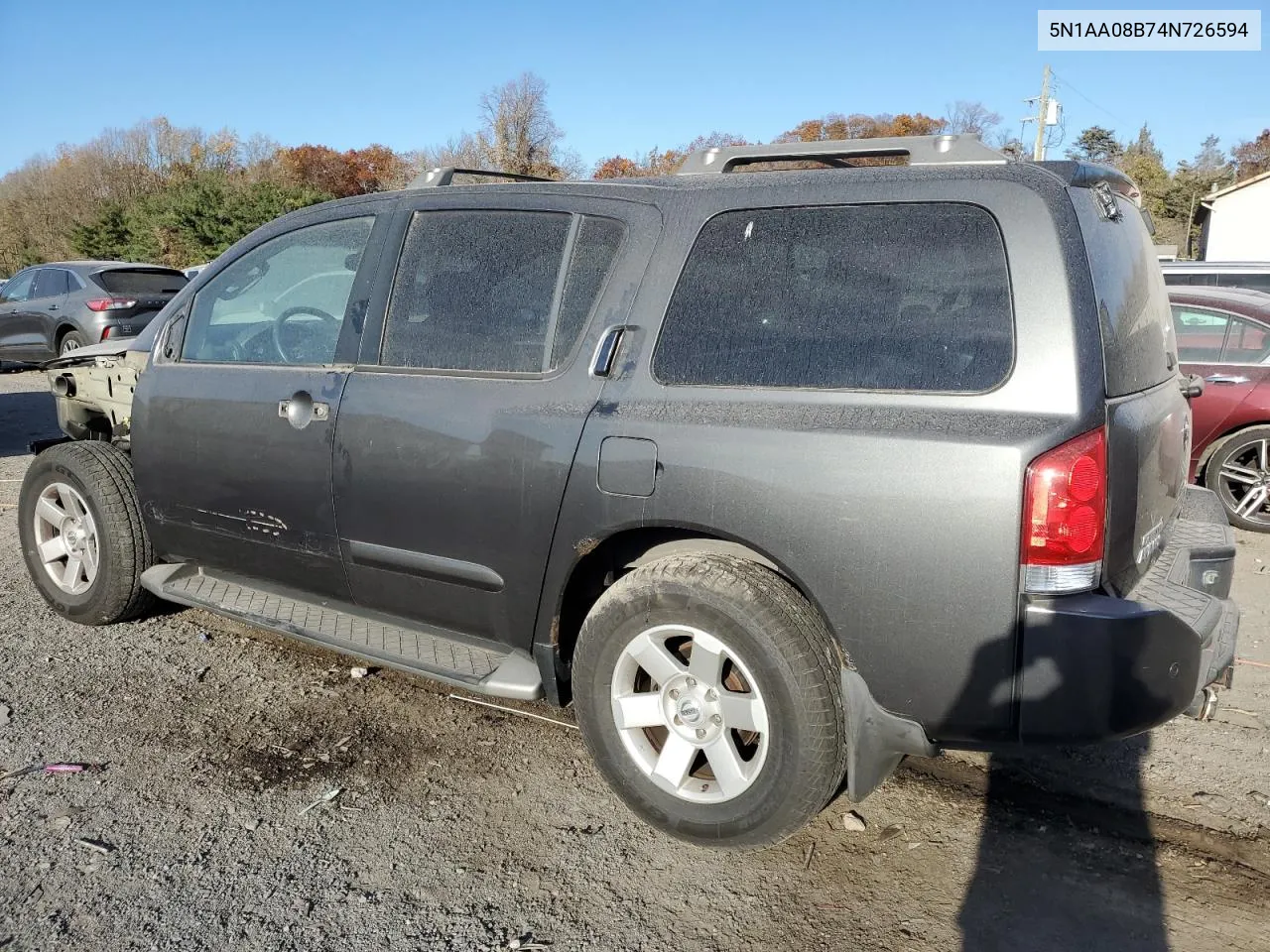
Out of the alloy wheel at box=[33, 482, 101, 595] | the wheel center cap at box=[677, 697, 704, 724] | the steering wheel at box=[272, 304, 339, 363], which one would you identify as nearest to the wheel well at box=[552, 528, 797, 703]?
the wheel center cap at box=[677, 697, 704, 724]

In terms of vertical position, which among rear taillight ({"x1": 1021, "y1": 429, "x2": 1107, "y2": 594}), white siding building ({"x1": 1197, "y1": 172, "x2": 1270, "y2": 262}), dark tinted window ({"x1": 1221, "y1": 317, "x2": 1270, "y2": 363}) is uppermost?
white siding building ({"x1": 1197, "y1": 172, "x2": 1270, "y2": 262})

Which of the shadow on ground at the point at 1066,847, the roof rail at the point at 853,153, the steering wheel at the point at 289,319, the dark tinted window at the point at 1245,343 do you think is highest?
the roof rail at the point at 853,153

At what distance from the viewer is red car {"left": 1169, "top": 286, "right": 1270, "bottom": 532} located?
624 cm

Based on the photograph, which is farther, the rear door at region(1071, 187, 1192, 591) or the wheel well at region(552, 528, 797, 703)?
the wheel well at region(552, 528, 797, 703)

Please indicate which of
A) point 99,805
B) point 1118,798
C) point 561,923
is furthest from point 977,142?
point 99,805

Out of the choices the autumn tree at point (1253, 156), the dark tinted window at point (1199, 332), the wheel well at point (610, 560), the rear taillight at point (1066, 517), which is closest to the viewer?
the rear taillight at point (1066, 517)

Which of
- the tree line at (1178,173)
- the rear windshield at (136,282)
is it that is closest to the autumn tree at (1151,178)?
the tree line at (1178,173)

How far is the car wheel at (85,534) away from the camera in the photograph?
4.10 metres

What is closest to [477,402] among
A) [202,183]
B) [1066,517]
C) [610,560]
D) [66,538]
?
[610,560]

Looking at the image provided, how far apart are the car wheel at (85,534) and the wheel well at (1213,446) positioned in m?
6.26

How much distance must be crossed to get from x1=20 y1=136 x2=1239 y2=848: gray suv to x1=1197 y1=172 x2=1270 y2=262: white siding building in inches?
1636

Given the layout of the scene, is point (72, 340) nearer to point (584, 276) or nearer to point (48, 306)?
point (48, 306)

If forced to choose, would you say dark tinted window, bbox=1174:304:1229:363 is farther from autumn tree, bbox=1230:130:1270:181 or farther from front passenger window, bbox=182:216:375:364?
autumn tree, bbox=1230:130:1270:181

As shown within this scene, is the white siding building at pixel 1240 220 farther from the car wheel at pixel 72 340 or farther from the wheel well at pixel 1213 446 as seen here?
the car wheel at pixel 72 340
